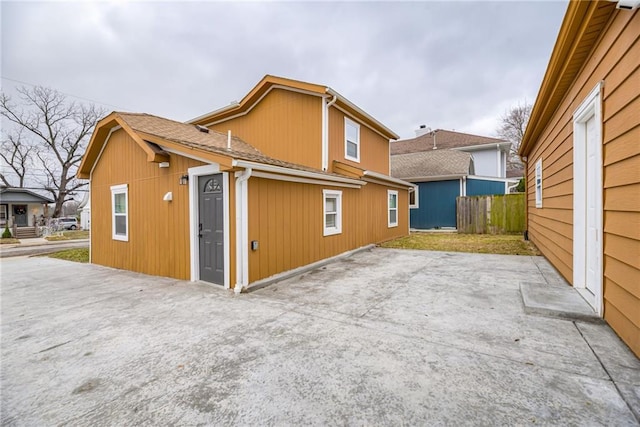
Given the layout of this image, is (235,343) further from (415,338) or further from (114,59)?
(114,59)

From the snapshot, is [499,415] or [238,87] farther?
[238,87]

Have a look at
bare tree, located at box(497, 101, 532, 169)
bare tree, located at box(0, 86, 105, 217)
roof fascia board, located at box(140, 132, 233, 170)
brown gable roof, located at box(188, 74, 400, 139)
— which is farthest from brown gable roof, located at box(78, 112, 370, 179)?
bare tree, located at box(497, 101, 532, 169)

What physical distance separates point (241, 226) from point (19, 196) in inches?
1230

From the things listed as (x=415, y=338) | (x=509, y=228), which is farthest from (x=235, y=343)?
(x=509, y=228)

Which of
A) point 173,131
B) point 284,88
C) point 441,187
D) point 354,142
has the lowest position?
point 441,187

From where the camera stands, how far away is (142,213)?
259 inches

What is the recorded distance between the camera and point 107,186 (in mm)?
7656

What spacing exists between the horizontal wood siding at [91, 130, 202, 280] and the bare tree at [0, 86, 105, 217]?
944 inches

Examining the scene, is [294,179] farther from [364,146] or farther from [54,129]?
A: [54,129]

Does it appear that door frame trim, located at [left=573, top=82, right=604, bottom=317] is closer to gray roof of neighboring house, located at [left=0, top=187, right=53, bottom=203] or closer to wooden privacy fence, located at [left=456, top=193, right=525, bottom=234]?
wooden privacy fence, located at [left=456, top=193, right=525, bottom=234]

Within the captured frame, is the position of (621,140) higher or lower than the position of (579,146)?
lower

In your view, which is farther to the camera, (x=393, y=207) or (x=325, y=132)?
(x=393, y=207)

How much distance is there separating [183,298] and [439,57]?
13.7 m

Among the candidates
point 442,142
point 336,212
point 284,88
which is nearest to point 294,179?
point 336,212
